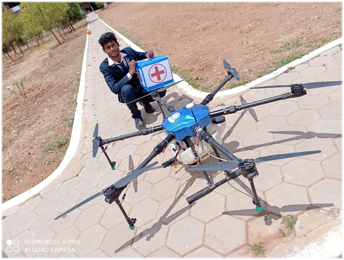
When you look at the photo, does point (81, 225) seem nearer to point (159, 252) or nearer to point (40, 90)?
point (159, 252)

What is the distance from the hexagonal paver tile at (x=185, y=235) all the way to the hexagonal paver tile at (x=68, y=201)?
1.56m

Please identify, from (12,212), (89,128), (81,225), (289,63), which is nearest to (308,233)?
(81,225)

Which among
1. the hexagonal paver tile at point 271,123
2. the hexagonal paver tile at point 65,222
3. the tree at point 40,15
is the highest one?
the tree at point 40,15

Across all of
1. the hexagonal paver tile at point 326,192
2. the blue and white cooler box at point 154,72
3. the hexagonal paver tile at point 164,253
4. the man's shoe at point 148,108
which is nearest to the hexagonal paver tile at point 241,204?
the hexagonal paver tile at point 326,192

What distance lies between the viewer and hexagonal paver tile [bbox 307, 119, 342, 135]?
268 centimetres

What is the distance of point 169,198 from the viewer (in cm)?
274

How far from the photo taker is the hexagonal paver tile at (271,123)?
3.07m

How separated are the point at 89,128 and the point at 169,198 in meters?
2.96

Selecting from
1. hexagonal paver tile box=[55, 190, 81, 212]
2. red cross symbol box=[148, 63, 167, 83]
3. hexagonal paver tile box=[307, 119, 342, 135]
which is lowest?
hexagonal paver tile box=[307, 119, 342, 135]

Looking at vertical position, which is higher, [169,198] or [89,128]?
[89,128]

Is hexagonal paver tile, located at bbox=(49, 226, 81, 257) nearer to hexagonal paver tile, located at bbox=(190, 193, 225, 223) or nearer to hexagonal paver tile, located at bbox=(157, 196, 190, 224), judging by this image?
hexagonal paver tile, located at bbox=(157, 196, 190, 224)

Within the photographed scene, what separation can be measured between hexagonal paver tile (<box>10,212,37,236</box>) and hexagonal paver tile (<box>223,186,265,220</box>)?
8.42 ft

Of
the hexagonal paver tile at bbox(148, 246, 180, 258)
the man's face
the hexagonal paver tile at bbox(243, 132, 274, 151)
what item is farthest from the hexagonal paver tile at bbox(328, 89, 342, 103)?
the man's face

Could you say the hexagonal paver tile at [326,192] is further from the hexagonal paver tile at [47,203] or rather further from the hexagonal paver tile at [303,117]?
the hexagonal paver tile at [47,203]
